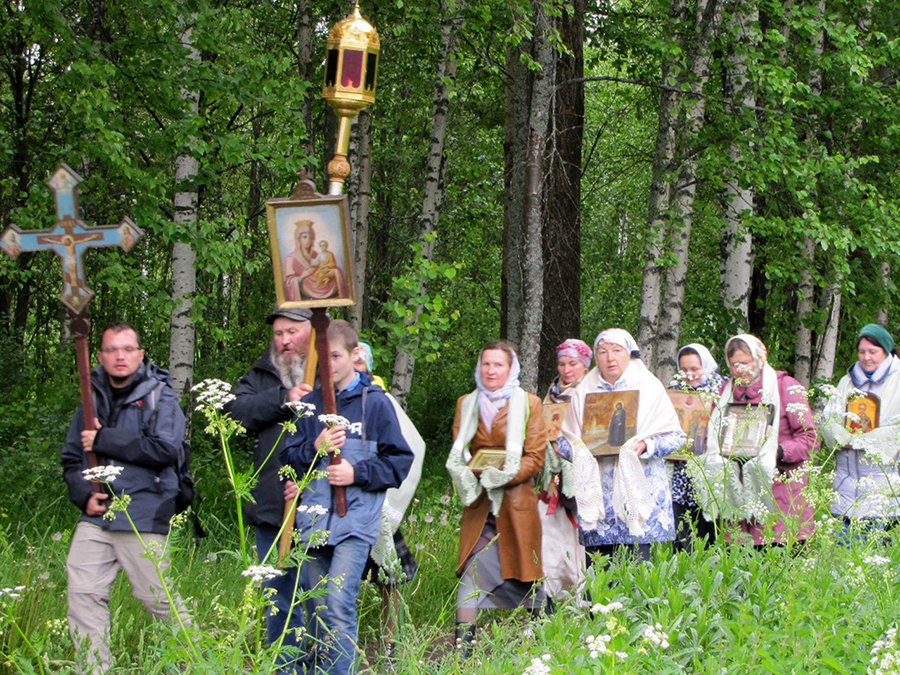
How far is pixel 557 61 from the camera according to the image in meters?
11.7

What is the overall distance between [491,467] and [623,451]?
0.80 meters

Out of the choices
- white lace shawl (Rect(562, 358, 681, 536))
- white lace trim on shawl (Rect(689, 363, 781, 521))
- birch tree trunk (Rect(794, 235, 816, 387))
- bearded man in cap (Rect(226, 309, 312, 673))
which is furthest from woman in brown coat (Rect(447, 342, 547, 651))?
birch tree trunk (Rect(794, 235, 816, 387))

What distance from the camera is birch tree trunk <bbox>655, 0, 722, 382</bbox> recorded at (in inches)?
452

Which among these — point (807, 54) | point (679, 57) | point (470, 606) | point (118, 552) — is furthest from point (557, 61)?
point (118, 552)

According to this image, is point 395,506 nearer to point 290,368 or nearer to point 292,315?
point 290,368

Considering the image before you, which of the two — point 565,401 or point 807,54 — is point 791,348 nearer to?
point 807,54

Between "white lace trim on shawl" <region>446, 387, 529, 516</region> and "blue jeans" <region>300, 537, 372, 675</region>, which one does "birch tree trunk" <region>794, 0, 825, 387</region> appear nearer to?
"white lace trim on shawl" <region>446, 387, 529, 516</region>

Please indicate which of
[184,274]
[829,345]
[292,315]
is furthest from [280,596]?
[829,345]

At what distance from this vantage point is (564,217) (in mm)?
11430

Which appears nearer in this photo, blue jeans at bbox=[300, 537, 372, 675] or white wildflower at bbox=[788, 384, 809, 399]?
blue jeans at bbox=[300, 537, 372, 675]

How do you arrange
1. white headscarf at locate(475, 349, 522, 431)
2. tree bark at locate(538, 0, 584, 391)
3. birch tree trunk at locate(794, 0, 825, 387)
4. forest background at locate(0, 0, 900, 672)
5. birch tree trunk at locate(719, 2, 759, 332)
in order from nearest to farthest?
white headscarf at locate(475, 349, 522, 431) → forest background at locate(0, 0, 900, 672) → tree bark at locate(538, 0, 584, 391) → birch tree trunk at locate(719, 2, 759, 332) → birch tree trunk at locate(794, 0, 825, 387)

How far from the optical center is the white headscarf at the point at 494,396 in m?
7.04

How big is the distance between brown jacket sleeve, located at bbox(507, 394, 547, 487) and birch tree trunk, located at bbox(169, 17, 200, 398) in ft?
11.8

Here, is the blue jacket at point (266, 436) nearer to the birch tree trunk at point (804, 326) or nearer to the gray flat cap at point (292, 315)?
the gray flat cap at point (292, 315)
